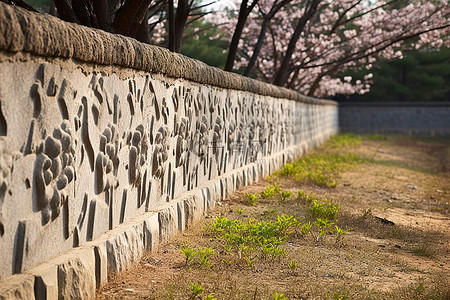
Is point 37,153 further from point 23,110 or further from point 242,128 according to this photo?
point 242,128

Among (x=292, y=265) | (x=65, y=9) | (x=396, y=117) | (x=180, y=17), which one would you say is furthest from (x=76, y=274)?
(x=396, y=117)

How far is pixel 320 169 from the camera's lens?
1068cm

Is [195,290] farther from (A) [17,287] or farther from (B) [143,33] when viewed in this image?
(B) [143,33]

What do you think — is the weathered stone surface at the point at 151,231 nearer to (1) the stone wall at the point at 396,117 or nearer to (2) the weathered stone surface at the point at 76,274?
(2) the weathered stone surface at the point at 76,274

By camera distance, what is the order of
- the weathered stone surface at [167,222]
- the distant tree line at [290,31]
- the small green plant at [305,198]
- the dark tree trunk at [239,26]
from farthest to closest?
the dark tree trunk at [239,26], the small green plant at [305,198], the distant tree line at [290,31], the weathered stone surface at [167,222]

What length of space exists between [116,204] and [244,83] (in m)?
4.21

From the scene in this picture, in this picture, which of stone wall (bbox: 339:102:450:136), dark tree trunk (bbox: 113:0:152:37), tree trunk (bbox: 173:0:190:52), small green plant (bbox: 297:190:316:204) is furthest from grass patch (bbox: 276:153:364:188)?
stone wall (bbox: 339:102:450:136)

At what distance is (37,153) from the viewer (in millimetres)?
2861

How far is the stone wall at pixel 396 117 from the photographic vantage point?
28.5m

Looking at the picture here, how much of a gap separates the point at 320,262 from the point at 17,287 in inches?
92.1

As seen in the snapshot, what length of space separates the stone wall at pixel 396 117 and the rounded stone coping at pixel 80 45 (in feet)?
81.7

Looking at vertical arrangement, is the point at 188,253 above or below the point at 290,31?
below

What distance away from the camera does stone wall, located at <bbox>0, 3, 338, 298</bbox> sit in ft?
8.73

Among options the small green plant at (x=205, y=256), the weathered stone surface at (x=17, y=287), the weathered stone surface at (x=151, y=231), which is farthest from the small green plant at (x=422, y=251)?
the weathered stone surface at (x=17, y=287)
